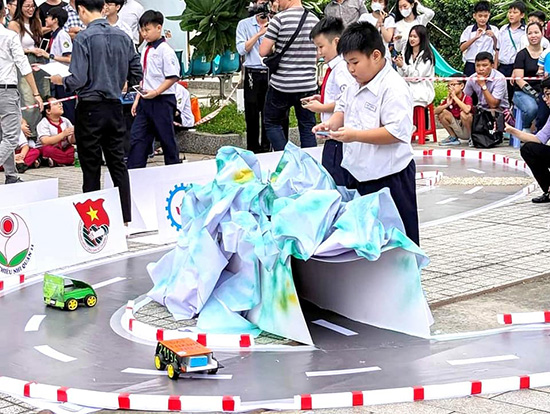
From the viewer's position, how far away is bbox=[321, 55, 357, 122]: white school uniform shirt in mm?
8180

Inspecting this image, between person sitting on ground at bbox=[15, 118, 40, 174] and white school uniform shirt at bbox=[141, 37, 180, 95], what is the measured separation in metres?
2.79

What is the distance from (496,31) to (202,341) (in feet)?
38.0

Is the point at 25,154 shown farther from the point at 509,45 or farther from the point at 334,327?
the point at 334,327

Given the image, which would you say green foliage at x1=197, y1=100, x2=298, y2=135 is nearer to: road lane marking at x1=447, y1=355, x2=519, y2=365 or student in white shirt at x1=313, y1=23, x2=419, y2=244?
student in white shirt at x1=313, y1=23, x2=419, y2=244

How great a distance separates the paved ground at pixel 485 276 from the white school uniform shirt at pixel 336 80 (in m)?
1.49

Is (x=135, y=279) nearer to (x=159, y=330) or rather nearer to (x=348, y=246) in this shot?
(x=159, y=330)

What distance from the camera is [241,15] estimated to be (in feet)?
52.1

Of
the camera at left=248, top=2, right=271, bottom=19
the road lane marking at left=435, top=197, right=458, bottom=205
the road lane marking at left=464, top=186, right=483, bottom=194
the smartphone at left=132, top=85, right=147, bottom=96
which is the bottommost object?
the road lane marking at left=435, top=197, right=458, bottom=205

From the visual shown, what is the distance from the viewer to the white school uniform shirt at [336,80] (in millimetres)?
8180

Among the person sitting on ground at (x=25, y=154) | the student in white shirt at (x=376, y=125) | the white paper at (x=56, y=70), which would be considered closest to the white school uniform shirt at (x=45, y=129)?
the person sitting on ground at (x=25, y=154)

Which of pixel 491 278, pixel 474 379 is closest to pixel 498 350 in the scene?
pixel 474 379

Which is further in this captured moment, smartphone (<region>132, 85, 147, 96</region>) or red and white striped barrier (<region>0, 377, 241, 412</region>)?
smartphone (<region>132, 85, 147, 96</region>)

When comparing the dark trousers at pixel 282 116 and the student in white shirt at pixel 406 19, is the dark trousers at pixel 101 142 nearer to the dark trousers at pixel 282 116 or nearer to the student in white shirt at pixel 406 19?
the dark trousers at pixel 282 116

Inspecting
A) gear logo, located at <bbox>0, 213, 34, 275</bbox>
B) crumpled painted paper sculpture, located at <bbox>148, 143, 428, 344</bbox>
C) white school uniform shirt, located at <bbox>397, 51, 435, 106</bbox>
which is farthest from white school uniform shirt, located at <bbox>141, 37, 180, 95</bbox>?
white school uniform shirt, located at <bbox>397, 51, 435, 106</bbox>
